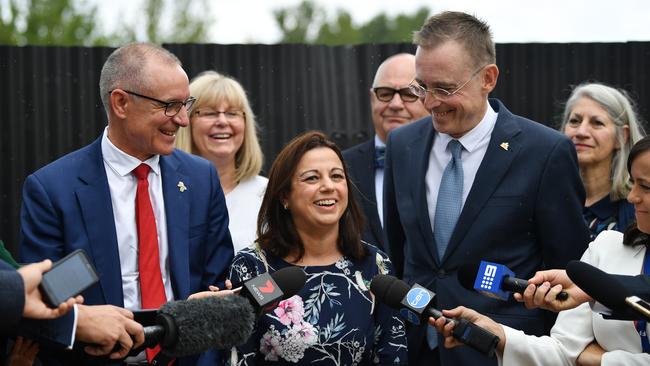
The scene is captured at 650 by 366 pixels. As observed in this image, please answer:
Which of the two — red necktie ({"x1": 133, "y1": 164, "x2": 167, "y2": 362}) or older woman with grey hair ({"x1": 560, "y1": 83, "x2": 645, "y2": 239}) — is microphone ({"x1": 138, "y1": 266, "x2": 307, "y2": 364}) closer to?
red necktie ({"x1": 133, "y1": 164, "x2": 167, "y2": 362})

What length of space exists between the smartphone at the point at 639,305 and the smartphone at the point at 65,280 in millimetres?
1878

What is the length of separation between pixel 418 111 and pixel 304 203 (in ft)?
7.49

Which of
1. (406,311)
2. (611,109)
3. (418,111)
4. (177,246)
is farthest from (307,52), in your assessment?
(406,311)

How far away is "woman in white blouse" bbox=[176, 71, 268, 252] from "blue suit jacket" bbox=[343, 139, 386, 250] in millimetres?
601

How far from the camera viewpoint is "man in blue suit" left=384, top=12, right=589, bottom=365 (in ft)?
16.1

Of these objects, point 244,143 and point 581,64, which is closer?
point 244,143

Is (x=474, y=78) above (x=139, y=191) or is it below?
above

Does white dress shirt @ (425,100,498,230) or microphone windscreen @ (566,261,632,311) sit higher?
white dress shirt @ (425,100,498,230)

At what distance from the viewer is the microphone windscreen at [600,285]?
11.6 ft

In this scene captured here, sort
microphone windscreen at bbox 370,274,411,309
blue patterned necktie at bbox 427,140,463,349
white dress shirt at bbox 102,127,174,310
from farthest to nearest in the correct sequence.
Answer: blue patterned necktie at bbox 427,140,463,349 < white dress shirt at bbox 102,127,174,310 < microphone windscreen at bbox 370,274,411,309

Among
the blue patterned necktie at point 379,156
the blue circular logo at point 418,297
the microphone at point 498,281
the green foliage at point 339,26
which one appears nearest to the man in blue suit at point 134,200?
the blue circular logo at point 418,297

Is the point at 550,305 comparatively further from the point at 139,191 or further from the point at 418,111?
the point at 418,111

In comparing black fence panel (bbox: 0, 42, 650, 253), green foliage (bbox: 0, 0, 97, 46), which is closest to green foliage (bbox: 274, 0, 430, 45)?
green foliage (bbox: 0, 0, 97, 46)

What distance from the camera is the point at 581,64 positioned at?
8445 millimetres
